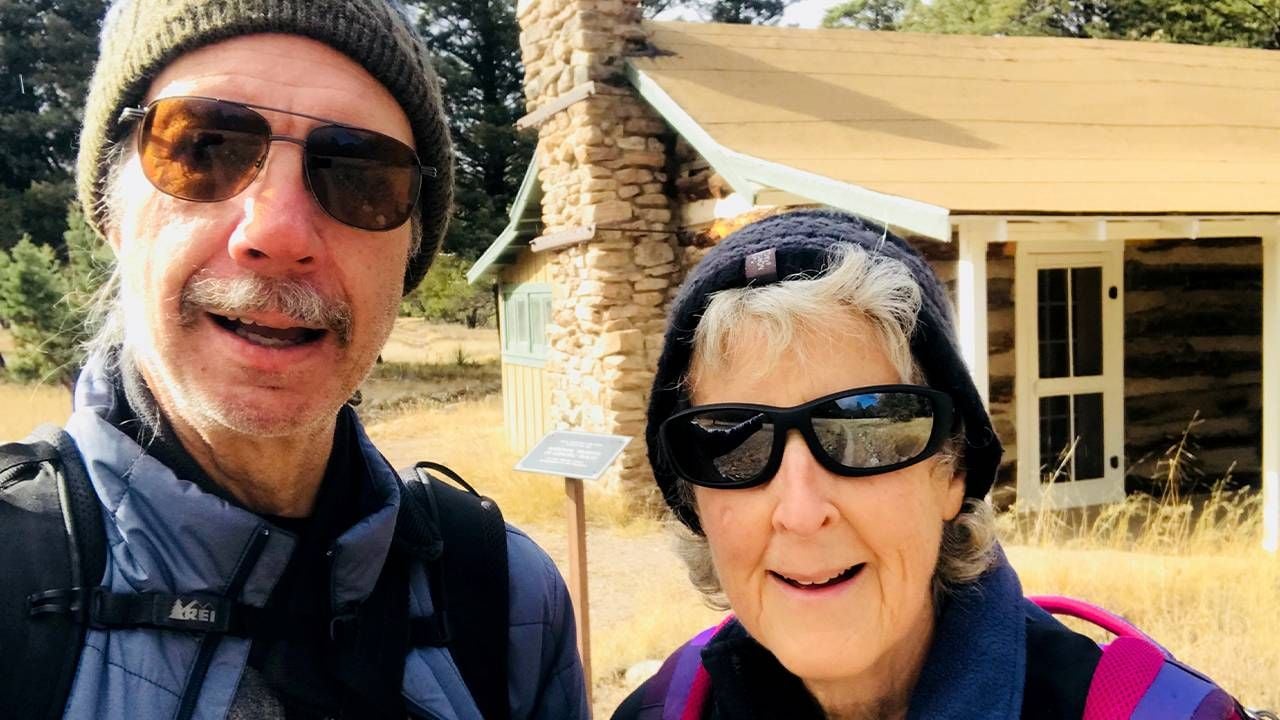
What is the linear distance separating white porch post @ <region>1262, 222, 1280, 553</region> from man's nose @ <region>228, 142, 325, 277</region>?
7.22 meters

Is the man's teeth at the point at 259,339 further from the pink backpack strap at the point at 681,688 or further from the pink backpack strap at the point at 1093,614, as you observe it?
the pink backpack strap at the point at 1093,614

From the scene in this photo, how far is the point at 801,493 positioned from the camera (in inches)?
58.3

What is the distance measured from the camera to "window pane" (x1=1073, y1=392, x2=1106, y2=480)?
8.38 m

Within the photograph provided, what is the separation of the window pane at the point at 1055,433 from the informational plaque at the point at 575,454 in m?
5.48

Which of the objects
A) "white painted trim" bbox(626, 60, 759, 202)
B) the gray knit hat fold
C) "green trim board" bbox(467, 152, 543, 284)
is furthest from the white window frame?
the gray knit hat fold

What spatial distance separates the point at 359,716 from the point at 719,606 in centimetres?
73

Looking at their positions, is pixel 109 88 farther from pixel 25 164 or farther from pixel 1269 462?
pixel 25 164

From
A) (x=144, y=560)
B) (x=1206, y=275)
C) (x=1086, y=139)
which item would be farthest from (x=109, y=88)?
(x=1206, y=275)

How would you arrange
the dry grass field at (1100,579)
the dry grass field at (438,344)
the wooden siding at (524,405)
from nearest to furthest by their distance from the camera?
the dry grass field at (1100,579)
the wooden siding at (524,405)
the dry grass field at (438,344)

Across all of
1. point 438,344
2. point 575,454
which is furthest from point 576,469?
point 438,344

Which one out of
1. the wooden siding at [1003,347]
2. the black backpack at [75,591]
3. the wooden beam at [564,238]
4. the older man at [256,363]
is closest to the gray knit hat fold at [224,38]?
the older man at [256,363]

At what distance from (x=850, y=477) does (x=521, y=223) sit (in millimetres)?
10511

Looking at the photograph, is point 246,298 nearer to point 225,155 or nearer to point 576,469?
point 225,155

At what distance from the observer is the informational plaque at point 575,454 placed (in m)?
3.83
